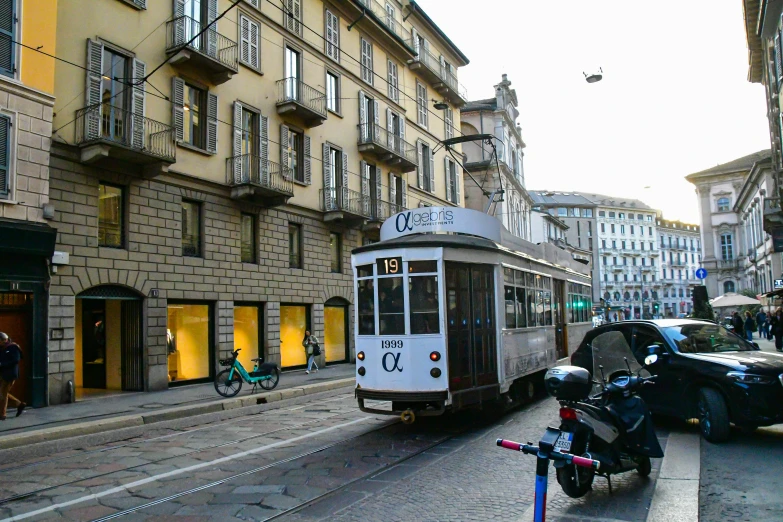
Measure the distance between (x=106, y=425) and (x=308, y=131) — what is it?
580 inches

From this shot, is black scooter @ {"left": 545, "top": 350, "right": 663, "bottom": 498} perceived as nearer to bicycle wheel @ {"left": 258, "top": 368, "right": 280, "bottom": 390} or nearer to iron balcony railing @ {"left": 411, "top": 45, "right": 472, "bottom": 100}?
bicycle wheel @ {"left": 258, "top": 368, "right": 280, "bottom": 390}

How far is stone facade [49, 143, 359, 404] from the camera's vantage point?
1434 cm

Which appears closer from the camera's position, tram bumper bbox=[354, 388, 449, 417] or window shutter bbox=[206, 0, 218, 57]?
tram bumper bbox=[354, 388, 449, 417]

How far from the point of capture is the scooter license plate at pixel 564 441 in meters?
5.01

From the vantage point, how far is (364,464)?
24.0 feet

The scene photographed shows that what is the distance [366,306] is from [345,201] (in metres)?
15.5

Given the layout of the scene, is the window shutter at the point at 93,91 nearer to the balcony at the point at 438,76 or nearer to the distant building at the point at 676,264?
the balcony at the point at 438,76

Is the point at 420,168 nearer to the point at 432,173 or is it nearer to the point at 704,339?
the point at 432,173

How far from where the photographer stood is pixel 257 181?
19.5 metres

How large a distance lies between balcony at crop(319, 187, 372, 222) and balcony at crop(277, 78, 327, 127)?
106 inches

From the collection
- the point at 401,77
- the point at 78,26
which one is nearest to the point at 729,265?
the point at 401,77

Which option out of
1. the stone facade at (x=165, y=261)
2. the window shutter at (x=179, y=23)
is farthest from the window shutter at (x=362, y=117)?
the window shutter at (x=179, y=23)

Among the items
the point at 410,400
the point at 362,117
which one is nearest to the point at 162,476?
the point at 410,400

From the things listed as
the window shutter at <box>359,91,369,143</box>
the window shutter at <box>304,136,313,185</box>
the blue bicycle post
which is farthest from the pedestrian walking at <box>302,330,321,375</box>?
the blue bicycle post
